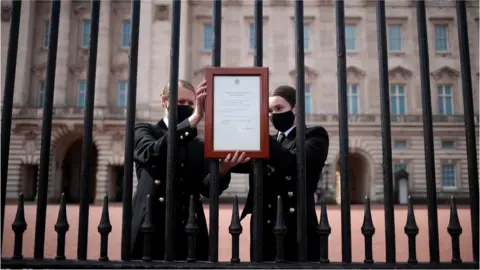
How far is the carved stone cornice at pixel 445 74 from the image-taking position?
85.1 feet

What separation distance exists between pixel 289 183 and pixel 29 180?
26957 millimetres

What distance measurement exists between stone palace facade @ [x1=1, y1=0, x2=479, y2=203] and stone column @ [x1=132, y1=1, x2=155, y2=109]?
61 millimetres

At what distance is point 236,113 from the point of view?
1.87 metres

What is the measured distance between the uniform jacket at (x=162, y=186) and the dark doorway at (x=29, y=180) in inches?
989

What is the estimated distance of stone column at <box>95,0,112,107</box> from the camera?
25703 mm

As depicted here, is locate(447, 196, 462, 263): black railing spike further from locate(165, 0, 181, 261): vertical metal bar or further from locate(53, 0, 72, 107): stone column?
locate(53, 0, 72, 107): stone column

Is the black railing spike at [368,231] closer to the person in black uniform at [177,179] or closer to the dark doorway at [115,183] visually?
the person in black uniform at [177,179]

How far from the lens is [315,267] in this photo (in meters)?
1.80

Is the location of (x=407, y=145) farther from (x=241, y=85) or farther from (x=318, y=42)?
(x=241, y=85)

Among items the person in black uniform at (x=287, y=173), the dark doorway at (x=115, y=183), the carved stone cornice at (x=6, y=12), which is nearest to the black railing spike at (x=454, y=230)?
the person in black uniform at (x=287, y=173)

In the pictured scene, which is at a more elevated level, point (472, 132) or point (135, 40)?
point (135, 40)

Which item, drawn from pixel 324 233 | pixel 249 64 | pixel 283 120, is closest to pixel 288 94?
pixel 283 120

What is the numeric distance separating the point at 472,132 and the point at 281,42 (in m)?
24.5

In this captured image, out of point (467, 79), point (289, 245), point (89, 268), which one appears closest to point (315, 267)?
point (289, 245)
